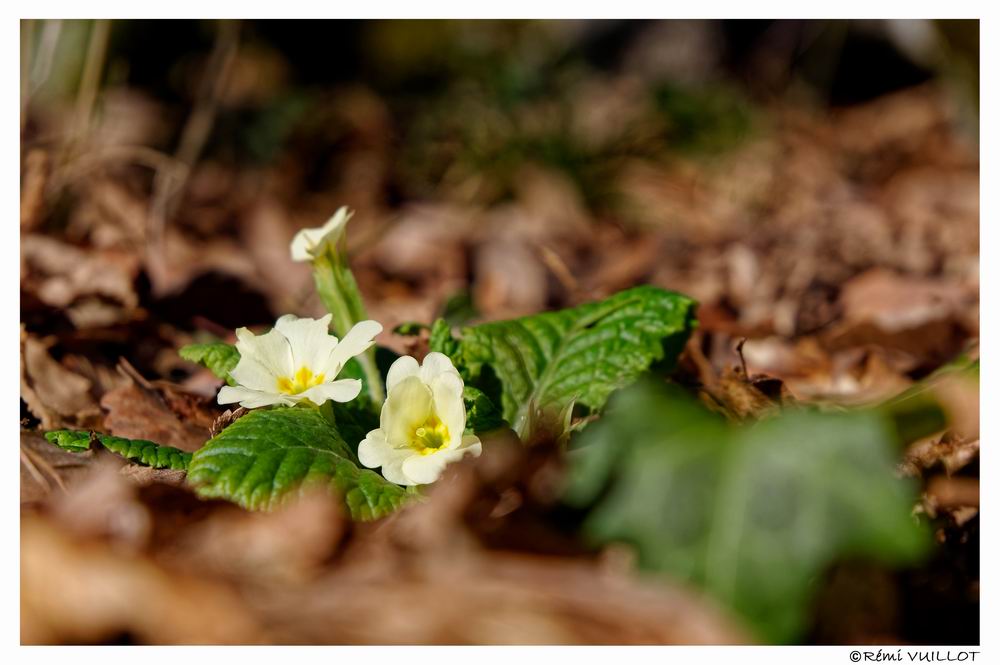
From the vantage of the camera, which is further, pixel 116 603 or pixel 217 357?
pixel 217 357

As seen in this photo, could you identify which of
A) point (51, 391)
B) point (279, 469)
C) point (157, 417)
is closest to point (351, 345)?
point (279, 469)

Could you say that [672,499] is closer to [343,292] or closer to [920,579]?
[920,579]

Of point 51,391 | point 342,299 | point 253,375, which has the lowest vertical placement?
point 253,375

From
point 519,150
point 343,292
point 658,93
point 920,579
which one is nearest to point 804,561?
point 920,579

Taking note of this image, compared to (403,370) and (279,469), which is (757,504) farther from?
(279,469)

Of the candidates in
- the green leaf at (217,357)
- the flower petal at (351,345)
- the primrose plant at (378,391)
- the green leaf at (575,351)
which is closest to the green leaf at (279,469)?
the primrose plant at (378,391)

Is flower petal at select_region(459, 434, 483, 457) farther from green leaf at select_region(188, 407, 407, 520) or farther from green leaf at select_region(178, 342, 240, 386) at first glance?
green leaf at select_region(178, 342, 240, 386)

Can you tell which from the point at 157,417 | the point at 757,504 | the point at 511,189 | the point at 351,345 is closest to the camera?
the point at 757,504

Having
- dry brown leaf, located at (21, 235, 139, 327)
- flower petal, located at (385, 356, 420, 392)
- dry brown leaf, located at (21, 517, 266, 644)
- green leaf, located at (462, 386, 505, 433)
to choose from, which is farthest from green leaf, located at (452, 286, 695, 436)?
dry brown leaf, located at (21, 235, 139, 327)
